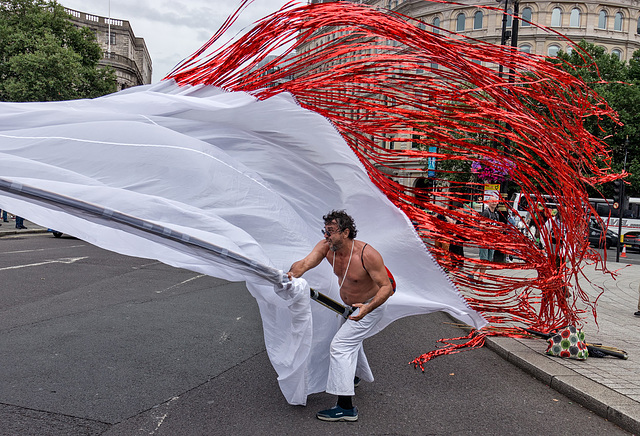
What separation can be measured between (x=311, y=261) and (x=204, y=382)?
5.28ft

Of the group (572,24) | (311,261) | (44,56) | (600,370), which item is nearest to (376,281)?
(311,261)

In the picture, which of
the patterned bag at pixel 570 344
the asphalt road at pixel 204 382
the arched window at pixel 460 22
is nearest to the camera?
the asphalt road at pixel 204 382

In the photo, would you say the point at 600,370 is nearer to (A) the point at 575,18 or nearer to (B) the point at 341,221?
(B) the point at 341,221

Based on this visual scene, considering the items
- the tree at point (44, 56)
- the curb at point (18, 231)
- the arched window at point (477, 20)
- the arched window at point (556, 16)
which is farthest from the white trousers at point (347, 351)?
the arched window at point (556, 16)

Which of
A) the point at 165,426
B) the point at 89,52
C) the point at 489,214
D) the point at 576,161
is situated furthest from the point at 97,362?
the point at 89,52

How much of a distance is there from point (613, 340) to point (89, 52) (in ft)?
133

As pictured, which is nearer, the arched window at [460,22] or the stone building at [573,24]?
the stone building at [573,24]

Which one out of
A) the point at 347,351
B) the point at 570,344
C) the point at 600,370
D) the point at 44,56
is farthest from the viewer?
the point at 44,56

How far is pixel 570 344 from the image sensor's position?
557 centimetres

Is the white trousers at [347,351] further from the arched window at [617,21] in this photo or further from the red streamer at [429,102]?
the arched window at [617,21]

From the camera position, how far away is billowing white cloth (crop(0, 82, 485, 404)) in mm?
3283

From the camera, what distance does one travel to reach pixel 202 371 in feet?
16.4

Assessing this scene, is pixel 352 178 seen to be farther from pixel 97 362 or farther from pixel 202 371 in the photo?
pixel 97 362

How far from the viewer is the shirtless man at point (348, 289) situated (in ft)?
13.2
